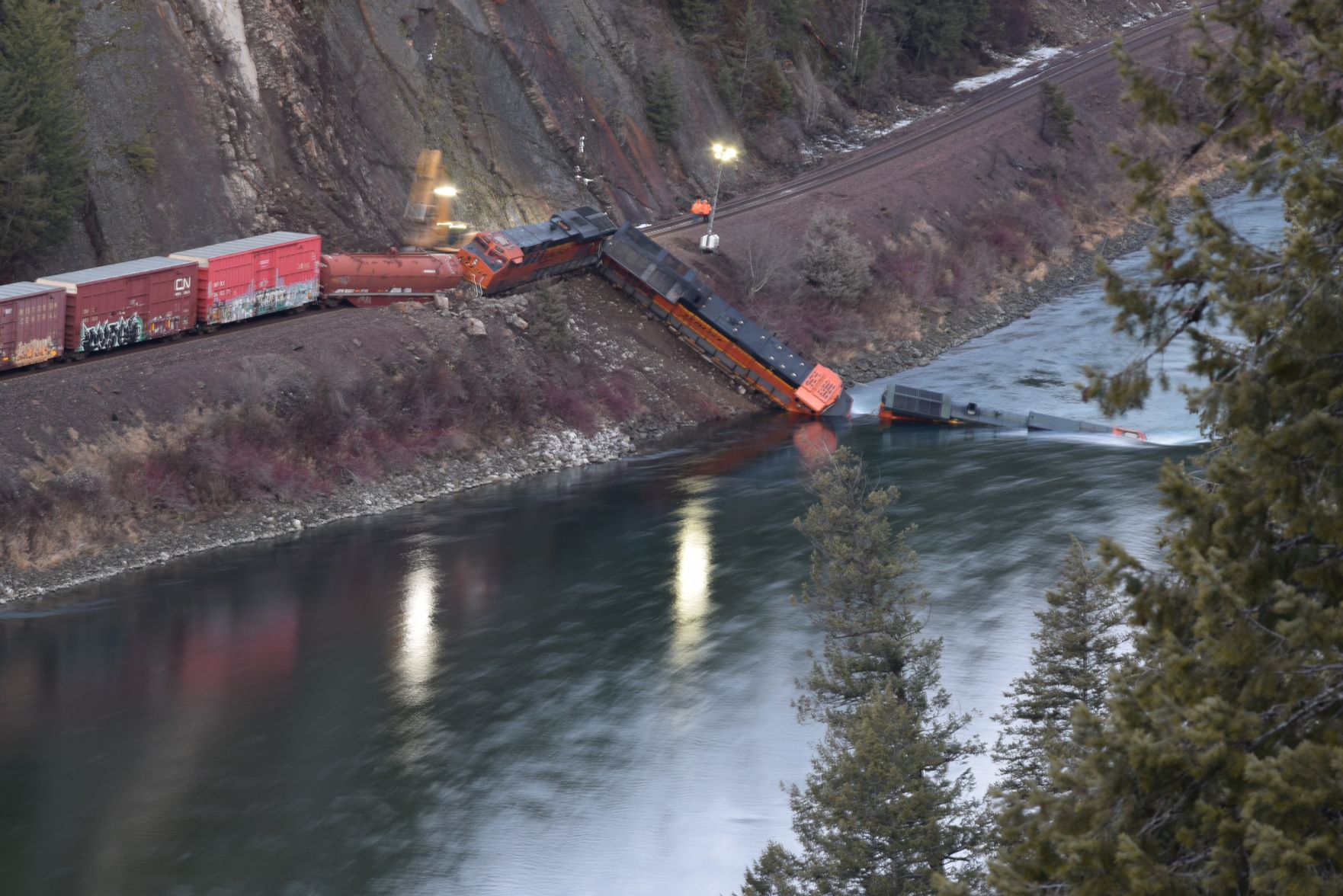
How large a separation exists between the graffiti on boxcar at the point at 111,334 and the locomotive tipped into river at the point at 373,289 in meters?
0.04

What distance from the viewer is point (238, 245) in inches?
2119

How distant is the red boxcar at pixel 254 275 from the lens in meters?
52.6

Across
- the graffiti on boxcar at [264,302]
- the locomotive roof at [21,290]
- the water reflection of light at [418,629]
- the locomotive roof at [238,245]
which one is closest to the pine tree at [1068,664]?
the water reflection of light at [418,629]

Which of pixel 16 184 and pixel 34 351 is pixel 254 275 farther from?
pixel 34 351

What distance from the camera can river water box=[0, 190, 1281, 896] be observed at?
Result: 102ft

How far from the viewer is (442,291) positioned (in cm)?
6159

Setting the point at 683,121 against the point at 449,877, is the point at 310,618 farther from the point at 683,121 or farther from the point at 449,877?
the point at 683,121

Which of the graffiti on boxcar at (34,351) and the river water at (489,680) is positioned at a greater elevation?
the graffiti on boxcar at (34,351)

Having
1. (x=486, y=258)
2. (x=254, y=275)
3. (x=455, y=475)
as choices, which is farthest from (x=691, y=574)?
(x=486, y=258)

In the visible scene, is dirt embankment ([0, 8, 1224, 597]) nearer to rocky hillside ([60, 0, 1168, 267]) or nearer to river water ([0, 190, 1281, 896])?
river water ([0, 190, 1281, 896])

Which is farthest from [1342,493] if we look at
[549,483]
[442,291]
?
[442,291]

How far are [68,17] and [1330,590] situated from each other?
56361mm

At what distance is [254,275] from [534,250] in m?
13.9

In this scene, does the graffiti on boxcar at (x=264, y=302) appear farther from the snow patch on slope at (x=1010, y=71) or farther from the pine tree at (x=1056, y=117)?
the snow patch on slope at (x=1010, y=71)
